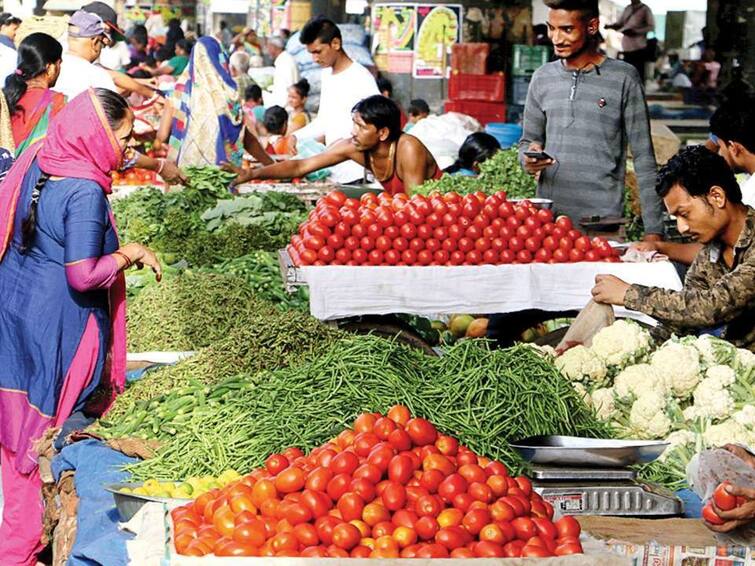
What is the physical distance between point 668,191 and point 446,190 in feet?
9.73

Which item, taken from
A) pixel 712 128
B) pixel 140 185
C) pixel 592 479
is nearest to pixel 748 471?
pixel 592 479

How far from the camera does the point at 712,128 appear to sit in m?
5.43

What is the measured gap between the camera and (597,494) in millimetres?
3484

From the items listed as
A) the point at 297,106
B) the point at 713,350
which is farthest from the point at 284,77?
the point at 713,350

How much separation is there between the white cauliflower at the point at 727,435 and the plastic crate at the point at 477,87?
11.1 metres

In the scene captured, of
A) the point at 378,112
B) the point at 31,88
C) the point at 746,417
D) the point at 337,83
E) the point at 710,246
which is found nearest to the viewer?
the point at 746,417

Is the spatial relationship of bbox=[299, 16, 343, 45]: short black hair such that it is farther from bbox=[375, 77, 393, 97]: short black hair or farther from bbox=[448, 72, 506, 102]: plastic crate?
bbox=[448, 72, 506, 102]: plastic crate

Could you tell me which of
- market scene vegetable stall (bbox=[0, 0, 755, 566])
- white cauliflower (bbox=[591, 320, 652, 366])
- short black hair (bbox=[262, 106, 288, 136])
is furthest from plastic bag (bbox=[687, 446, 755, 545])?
short black hair (bbox=[262, 106, 288, 136])

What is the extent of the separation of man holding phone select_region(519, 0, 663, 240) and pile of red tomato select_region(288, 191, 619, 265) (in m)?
0.47

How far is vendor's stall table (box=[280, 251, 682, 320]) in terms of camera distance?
6.07m

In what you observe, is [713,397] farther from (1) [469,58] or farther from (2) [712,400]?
(1) [469,58]

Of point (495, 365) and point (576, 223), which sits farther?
point (576, 223)

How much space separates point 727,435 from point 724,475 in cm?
91

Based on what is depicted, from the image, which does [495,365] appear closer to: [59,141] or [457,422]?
[457,422]
